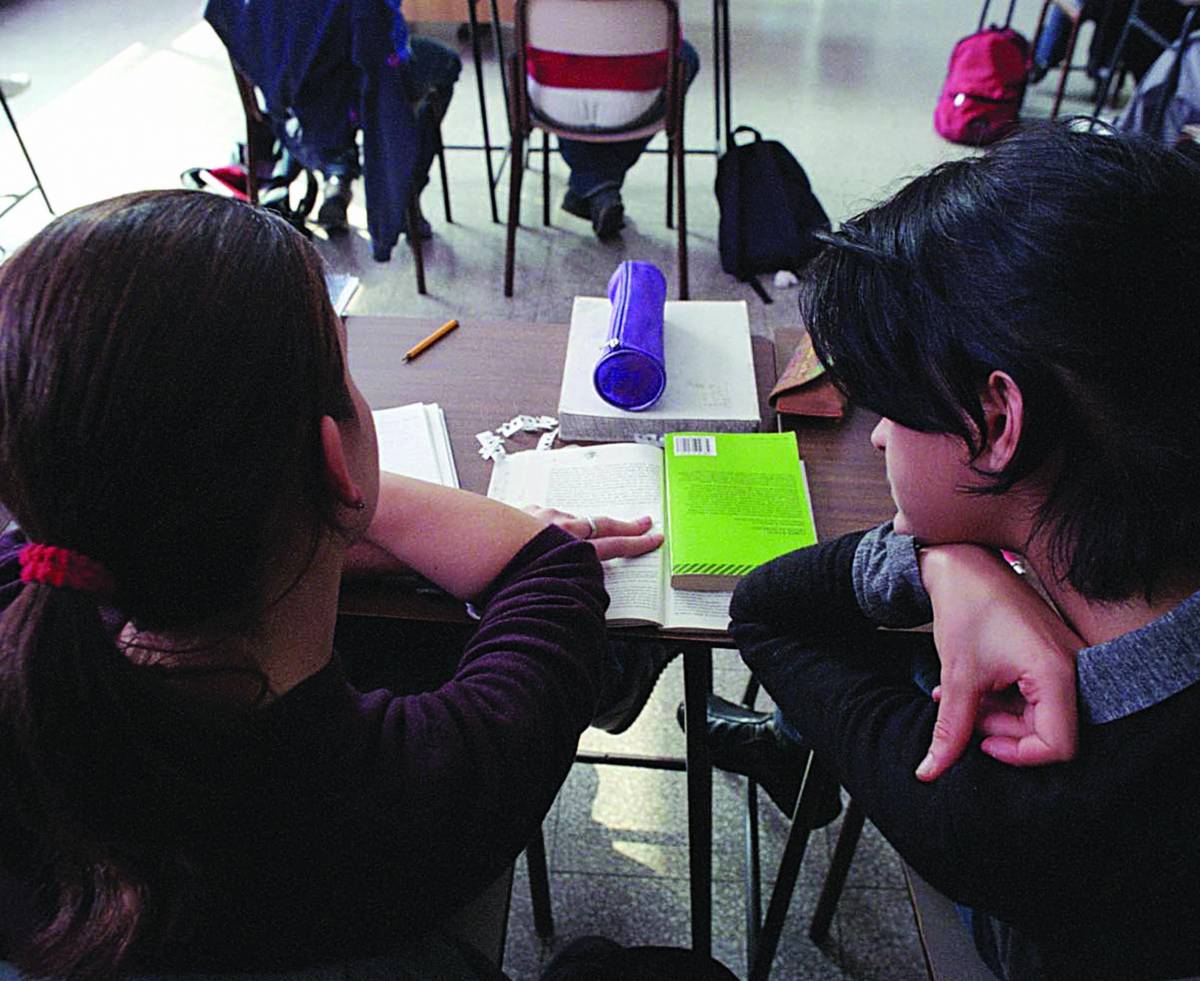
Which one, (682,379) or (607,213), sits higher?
(682,379)

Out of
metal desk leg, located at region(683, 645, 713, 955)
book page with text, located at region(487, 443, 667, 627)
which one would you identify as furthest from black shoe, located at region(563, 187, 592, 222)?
metal desk leg, located at region(683, 645, 713, 955)

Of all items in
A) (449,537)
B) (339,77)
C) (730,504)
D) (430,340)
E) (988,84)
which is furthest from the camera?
(988,84)

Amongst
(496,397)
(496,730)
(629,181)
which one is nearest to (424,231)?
(629,181)

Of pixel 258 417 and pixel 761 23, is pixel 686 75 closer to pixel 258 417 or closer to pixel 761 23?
pixel 258 417

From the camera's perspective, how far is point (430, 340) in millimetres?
1276

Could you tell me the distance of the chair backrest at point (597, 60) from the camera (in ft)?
7.56

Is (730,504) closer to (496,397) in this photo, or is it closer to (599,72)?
(496,397)

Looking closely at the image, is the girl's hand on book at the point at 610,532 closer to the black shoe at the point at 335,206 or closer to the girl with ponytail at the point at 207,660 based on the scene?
the girl with ponytail at the point at 207,660

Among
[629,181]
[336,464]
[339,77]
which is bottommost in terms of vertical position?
[629,181]

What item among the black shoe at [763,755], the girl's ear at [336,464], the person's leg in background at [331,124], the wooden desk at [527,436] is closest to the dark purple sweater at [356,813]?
the girl's ear at [336,464]

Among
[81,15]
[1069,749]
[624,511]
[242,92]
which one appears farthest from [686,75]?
[81,15]

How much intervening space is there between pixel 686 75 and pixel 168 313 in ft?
7.95

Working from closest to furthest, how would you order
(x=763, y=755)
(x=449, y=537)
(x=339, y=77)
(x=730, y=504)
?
(x=449, y=537) → (x=730, y=504) → (x=763, y=755) → (x=339, y=77)

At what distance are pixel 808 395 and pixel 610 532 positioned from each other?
35cm
